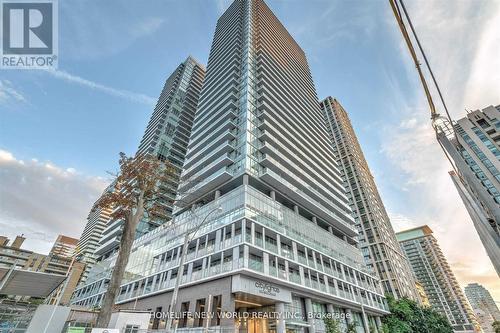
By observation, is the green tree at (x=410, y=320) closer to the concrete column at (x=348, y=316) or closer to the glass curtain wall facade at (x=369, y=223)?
the concrete column at (x=348, y=316)

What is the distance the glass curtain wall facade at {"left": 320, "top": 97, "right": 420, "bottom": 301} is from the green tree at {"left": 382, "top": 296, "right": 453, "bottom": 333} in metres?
15.4

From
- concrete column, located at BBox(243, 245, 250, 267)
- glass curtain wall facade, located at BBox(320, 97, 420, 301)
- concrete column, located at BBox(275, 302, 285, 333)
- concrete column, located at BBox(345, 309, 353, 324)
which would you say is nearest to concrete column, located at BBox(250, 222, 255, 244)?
concrete column, located at BBox(243, 245, 250, 267)

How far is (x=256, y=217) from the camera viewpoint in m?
30.9

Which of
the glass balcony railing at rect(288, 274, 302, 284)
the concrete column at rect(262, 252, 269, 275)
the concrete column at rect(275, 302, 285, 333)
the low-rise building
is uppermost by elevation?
the low-rise building

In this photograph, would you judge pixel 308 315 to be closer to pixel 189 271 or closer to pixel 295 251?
pixel 295 251

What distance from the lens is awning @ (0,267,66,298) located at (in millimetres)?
12296

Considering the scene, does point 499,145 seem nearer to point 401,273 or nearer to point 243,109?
point 401,273

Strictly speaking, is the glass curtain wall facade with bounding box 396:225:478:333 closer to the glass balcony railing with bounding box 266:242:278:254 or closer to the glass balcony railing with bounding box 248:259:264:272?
the glass balcony railing with bounding box 266:242:278:254

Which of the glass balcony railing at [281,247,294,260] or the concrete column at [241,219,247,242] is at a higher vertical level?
the concrete column at [241,219,247,242]

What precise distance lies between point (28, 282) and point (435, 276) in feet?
600

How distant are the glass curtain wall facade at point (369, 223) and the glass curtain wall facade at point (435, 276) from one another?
7127 cm

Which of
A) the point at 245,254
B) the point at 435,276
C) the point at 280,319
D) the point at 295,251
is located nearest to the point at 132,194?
the point at 245,254

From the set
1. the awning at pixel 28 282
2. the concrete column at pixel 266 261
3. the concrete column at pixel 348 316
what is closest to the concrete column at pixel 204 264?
the concrete column at pixel 266 261

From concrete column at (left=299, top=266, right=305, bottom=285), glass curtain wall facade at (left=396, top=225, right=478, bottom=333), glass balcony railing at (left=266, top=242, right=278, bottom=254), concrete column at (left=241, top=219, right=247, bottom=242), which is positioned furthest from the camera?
glass curtain wall facade at (left=396, top=225, right=478, bottom=333)
